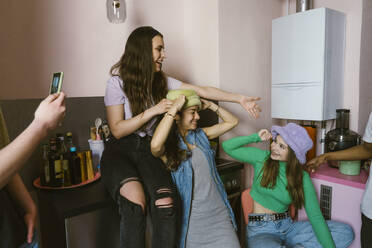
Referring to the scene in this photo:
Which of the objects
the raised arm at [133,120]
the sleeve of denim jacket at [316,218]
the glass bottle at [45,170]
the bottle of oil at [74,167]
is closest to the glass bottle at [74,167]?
the bottle of oil at [74,167]

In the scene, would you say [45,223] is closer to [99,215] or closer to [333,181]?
[99,215]

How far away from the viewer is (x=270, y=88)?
2.56 meters

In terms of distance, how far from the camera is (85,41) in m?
1.85

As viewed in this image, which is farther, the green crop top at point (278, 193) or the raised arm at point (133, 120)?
the green crop top at point (278, 193)

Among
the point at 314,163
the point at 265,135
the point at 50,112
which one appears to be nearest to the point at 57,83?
the point at 50,112

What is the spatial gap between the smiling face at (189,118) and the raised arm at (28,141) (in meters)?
0.78

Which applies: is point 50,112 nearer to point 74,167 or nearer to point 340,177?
point 74,167

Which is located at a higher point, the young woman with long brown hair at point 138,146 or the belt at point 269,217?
the young woman with long brown hair at point 138,146

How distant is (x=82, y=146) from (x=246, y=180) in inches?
52.8

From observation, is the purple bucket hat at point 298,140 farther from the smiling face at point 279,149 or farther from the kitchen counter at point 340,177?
the kitchen counter at point 340,177

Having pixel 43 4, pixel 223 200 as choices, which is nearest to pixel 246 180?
pixel 223 200

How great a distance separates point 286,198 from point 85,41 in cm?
153

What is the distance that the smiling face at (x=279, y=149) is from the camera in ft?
5.21

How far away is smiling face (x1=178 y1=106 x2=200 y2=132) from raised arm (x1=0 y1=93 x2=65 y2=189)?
0.78 metres
